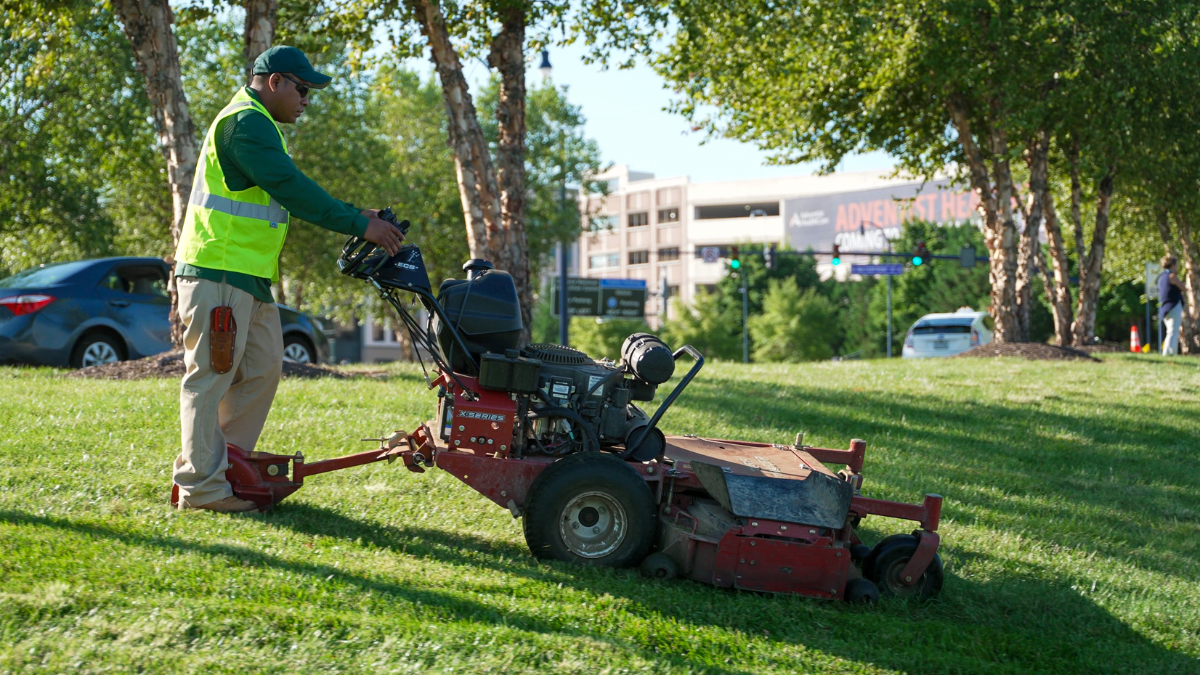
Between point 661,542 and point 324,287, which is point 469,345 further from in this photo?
point 324,287

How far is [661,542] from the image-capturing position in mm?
4562

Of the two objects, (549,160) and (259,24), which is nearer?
(259,24)

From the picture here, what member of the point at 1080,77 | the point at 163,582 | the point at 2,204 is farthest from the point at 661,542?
the point at 2,204

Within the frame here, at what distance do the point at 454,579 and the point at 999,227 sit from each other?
1772cm

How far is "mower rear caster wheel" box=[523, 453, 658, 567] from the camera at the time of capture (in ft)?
14.6

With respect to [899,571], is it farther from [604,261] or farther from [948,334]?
[604,261]

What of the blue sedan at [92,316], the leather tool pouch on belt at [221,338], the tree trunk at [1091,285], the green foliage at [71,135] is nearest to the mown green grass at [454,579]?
the leather tool pouch on belt at [221,338]

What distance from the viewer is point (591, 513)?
4.57m

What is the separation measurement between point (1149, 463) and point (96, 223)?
1034 inches

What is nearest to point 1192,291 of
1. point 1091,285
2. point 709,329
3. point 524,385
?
point 1091,285

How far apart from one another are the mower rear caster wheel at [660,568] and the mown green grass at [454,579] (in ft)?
0.16

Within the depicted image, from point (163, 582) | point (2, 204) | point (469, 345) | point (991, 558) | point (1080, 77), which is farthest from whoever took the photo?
point (2, 204)

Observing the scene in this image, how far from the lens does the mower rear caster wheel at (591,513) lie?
14.6 ft

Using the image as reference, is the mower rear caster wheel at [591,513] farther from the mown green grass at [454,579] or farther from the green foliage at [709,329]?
the green foliage at [709,329]
